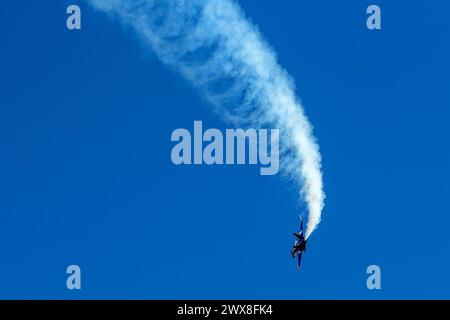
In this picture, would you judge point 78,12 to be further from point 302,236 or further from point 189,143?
point 302,236
